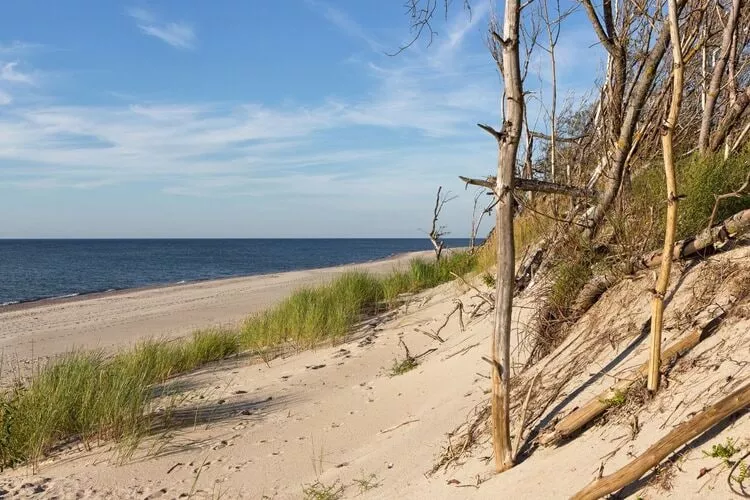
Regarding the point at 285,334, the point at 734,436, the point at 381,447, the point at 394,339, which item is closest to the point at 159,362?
the point at 285,334

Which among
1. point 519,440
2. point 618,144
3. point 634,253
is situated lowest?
point 519,440

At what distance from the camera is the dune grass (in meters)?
4.77

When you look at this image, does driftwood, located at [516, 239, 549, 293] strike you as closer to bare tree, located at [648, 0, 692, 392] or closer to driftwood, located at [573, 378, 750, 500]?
bare tree, located at [648, 0, 692, 392]

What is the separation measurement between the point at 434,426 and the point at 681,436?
2.20m

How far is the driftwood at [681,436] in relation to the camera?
2.33 m

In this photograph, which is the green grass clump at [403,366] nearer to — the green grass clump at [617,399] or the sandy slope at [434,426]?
the sandy slope at [434,426]

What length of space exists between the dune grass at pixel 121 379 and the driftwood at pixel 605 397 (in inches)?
125

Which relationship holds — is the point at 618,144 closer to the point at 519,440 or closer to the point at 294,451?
the point at 519,440

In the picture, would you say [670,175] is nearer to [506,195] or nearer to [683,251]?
[506,195]

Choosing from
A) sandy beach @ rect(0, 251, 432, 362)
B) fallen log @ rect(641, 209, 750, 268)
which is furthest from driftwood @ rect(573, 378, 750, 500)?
sandy beach @ rect(0, 251, 432, 362)

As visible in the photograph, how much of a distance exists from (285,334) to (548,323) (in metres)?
4.80

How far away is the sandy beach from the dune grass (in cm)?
194

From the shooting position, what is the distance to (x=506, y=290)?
2943 millimetres

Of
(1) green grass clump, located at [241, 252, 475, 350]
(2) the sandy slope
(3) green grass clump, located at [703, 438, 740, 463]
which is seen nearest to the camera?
(3) green grass clump, located at [703, 438, 740, 463]
